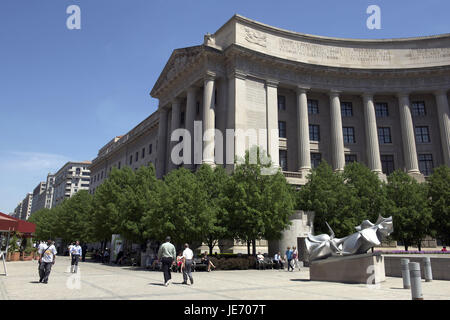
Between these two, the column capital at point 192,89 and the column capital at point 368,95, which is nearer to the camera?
the column capital at point 192,89

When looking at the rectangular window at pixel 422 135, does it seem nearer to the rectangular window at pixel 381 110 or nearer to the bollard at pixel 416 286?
the rectangular window at pixel 381 110

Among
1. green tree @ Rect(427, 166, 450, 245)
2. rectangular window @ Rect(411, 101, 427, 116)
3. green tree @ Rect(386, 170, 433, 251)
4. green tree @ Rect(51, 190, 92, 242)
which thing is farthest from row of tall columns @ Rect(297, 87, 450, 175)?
green tree @ Rect(51, 190, 92, 242)

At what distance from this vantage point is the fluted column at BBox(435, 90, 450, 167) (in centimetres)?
4331

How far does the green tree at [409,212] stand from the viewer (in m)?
31.0

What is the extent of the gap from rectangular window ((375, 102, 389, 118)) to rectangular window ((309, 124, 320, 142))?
883 centimetres

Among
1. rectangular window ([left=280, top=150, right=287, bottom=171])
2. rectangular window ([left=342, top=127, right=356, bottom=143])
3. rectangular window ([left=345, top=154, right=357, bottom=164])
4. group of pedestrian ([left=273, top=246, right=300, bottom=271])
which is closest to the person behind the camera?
group of pedestrian ([left=273, top=246, right=300, bottom=271])

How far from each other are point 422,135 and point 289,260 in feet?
110

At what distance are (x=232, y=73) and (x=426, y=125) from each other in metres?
27.0

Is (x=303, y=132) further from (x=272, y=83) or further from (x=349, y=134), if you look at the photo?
(x=349, y=134)

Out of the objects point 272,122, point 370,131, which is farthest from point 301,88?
point 370,131

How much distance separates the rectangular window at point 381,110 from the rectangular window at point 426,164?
7.03 metres

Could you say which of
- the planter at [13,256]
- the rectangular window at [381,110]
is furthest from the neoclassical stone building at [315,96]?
the planter at [13,256]

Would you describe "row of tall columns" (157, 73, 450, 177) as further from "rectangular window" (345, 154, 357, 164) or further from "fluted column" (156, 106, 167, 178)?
"fluted column" (156, 106, 167, 178)

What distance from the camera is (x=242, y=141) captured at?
37.7 meters
